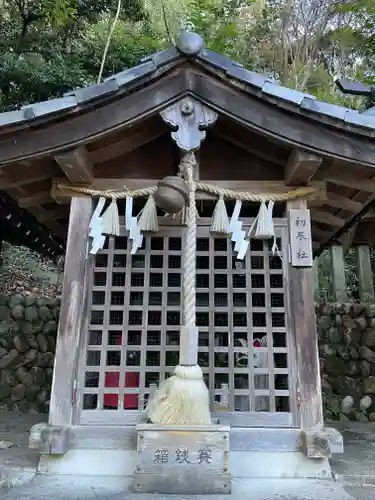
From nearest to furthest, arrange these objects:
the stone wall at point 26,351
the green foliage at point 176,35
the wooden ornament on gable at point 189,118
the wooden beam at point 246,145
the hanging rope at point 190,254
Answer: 1. the hanging rope at point 190,254
2. the wooden ornament on gable at point 189,118
3. the wooden beam at point 246,145
4. the stone wall at point 26,351
5. the green foliage at point 176,35

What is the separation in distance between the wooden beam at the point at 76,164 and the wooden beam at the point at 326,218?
240 cm

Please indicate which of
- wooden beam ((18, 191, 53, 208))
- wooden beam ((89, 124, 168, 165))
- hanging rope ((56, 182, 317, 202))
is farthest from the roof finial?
wooden beam ((18, 191, 53, 208))

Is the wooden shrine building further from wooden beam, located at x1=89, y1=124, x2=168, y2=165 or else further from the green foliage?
the green foliage

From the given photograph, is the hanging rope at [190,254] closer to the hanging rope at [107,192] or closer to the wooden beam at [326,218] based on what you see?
the hanging rope at [107,192]

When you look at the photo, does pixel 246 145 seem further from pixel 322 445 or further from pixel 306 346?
pixel 322 445

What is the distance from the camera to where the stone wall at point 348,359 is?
243 inches

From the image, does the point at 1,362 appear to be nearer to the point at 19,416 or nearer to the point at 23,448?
the point at 19,416

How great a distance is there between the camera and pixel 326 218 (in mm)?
4590

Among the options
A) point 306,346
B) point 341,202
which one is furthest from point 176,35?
point 306,346

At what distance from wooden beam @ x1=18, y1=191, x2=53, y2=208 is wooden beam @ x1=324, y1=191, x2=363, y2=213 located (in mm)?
2730

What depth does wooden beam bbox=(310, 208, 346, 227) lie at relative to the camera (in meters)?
4.49

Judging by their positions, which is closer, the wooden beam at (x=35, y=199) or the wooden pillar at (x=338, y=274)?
the wooden beam at (x=35, y=199)

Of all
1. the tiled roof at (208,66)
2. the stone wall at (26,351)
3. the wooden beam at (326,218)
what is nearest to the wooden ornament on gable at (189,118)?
the tiled roof at (208,66)

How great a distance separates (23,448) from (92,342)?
110cm
